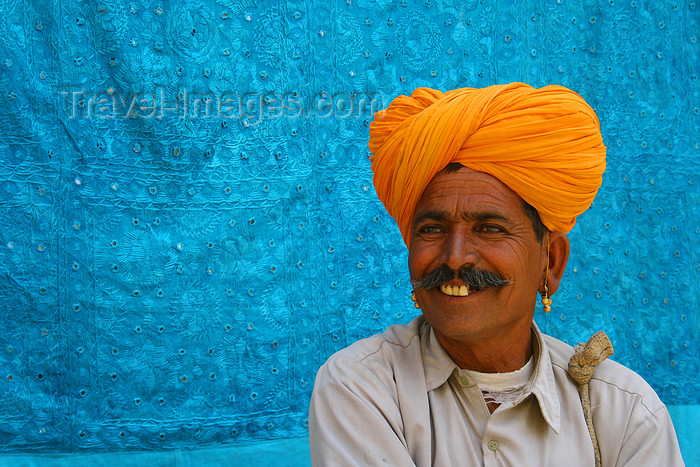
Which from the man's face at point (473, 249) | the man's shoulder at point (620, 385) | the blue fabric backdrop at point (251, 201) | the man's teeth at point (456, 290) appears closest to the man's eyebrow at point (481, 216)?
the man's face at point (473, 249)

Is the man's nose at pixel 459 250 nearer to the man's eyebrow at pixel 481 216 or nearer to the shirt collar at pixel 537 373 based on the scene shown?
the man's eyebrow at pixel 481 216

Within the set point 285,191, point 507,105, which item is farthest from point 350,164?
point 507,105

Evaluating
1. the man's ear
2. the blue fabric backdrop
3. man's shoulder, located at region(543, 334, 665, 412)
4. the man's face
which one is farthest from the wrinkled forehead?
the blue fabric backdrop

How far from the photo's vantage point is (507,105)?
5.59 feet

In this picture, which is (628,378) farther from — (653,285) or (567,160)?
(653,285)

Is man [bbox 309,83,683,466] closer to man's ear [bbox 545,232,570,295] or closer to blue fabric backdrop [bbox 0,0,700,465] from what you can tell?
man's ear [bbox 545,232,570,295]

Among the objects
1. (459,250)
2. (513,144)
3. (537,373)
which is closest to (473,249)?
(459,250)

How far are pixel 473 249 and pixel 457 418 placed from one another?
0.41 metres

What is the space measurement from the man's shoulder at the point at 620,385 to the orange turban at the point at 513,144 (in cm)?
38

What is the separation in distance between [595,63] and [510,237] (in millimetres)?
1685

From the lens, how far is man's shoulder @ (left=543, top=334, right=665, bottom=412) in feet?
5.57

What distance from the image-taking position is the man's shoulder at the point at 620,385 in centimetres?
170

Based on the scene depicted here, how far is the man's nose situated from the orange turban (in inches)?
6.2

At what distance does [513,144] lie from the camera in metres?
1.67
